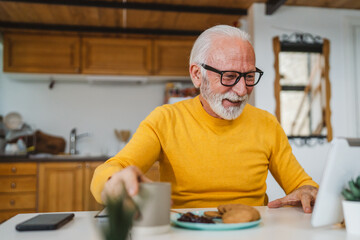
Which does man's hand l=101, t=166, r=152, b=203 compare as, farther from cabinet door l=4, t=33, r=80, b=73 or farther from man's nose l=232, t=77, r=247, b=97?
cabinet door l=4, t=33, r=80, b=73

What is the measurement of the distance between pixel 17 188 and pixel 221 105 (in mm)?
2988

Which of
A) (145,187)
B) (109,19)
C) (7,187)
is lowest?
(7,187)

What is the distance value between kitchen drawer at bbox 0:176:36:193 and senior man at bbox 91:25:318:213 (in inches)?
104

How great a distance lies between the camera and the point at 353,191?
0.81 meters

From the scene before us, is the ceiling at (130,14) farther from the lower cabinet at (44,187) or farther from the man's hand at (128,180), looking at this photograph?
the man's hand at (128,180)

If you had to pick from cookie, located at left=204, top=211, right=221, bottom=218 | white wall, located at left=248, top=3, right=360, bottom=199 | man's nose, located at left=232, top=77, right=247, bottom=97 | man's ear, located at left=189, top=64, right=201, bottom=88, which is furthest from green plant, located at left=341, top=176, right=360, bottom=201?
white wall, located at left=248, top=3, right=360, bottom=199

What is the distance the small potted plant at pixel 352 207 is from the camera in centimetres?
80

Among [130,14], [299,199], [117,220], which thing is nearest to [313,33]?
[130,14]

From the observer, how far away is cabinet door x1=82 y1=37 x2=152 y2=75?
404 cm

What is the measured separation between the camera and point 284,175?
56.5 inches

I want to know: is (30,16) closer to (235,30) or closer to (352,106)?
(235,30)

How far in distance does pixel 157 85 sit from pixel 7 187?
2158mm

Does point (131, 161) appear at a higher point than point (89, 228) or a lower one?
higher

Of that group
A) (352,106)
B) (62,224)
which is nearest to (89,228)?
(62,224)
